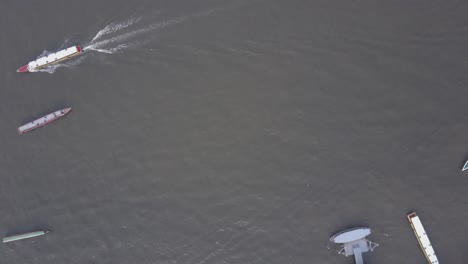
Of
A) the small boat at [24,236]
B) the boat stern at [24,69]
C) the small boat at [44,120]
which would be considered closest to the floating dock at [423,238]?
the small boat at [44,120]

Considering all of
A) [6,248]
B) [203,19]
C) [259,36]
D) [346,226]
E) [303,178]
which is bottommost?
[346,226]

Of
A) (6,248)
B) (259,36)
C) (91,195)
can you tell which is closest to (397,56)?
(259,36)

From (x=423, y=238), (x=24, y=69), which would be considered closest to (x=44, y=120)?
(x=24, y=69)

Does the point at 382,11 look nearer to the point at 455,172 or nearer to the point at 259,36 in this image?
the point at 259,36

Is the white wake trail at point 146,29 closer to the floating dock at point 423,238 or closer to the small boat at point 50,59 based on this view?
the small boat at point 50,59

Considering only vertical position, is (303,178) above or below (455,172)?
above

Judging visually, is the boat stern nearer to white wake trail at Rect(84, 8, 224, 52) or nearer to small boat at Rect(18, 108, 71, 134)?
small boat at Rect(18, 108, 71, 134)

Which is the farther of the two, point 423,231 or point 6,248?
point 6,248
